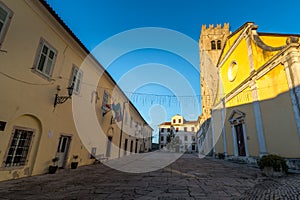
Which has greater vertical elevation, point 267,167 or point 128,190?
point 267,167

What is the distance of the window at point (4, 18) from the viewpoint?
4.79 metres

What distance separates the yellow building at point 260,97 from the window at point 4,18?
12.0m

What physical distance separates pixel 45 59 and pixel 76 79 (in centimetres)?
217

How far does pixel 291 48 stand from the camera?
766 cm

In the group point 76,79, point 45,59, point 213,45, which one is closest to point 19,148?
point 45,59

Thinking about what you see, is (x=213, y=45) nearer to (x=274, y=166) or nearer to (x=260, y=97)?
(x=260, y=97)

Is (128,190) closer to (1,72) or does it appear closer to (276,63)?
(1,72)

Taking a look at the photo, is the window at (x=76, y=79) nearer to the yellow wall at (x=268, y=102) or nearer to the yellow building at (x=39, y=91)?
the yellow building at (x=39, y=91)

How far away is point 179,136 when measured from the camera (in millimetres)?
46844

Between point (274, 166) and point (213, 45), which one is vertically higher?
point (213, 45)

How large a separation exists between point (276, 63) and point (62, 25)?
11.4m

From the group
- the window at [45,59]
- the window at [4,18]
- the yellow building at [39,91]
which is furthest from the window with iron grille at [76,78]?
the window at [4,18]

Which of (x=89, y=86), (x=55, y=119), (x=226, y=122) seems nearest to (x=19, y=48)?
(x=55, y=119)

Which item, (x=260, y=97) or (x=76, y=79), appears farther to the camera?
(x=260, y=97)
